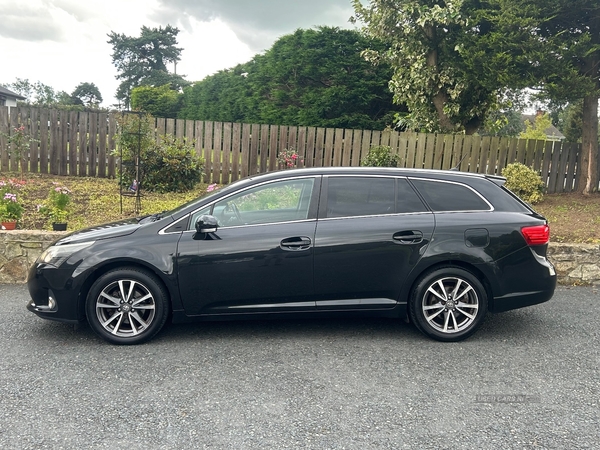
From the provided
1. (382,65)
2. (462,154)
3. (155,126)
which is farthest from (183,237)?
(382,65)

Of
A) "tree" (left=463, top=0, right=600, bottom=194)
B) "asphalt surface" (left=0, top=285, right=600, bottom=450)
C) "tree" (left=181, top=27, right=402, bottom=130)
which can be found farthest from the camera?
"tree" (left=181, top=27, right=402, bottom=130)

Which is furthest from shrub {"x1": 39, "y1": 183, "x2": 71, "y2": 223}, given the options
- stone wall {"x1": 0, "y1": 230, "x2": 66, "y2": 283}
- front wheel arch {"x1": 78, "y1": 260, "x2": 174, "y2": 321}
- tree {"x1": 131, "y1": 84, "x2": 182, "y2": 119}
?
tree {"x1": 131, "y1": 84, "x2": 182, "y2": 119}

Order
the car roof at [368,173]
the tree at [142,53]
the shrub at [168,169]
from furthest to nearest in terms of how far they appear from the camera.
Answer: the tree at [142,53] < the shrub at [168,169] < the car roof at [368,173]

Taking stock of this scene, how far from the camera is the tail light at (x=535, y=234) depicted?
15.1ft

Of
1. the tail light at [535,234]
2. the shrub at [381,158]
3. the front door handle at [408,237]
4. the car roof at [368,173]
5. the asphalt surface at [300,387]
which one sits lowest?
the asphalt surface at [300,387]

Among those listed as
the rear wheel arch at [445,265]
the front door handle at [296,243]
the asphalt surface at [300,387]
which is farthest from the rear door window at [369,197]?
the asphalt surface at [300,387]

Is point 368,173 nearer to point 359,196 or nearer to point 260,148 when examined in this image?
point 359,196

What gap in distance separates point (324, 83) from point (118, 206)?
9.75m

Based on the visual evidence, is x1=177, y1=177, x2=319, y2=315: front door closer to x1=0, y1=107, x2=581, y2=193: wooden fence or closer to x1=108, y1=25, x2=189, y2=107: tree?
x1=0, y1=107, x2=581, y2=193: wooden fence

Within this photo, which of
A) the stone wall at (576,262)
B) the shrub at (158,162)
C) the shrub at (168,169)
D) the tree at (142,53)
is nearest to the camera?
the stone wall at (576,262)

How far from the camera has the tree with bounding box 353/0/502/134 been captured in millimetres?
11227

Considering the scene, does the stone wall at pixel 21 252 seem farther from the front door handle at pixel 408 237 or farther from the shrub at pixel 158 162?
the front door handle at pixel 408 237

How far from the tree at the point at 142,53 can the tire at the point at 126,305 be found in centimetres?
5820

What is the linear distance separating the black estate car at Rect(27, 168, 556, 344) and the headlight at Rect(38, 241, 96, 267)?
0.01m
